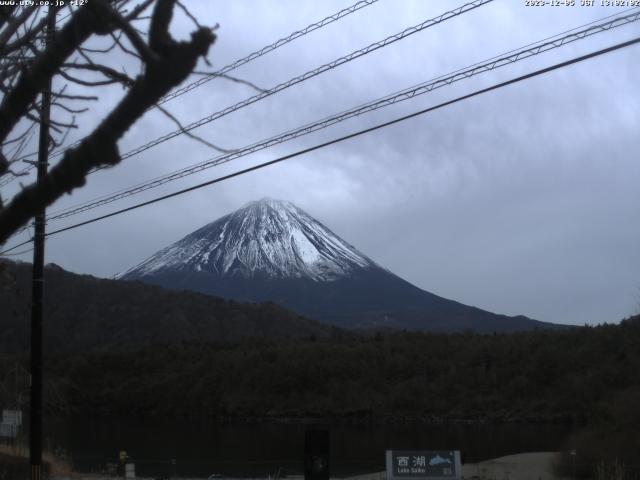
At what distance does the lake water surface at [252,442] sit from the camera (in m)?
31.2

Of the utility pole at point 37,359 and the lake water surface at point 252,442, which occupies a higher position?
the utility pole at point 37,359

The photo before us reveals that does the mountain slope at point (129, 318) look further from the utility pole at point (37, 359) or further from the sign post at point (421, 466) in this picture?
the sign post at point (421, 466)

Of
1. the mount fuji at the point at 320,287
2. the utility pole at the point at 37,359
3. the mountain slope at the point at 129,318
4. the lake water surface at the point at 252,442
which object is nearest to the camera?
the utility pole at the point at 37,359

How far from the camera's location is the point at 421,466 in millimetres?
16312

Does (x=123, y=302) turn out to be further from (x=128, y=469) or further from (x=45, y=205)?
(x=45, y=205)

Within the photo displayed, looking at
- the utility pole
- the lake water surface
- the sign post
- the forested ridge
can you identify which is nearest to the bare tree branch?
the utility pole

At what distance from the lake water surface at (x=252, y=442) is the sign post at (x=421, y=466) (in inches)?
432

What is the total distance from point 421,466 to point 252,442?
31246 millimetres

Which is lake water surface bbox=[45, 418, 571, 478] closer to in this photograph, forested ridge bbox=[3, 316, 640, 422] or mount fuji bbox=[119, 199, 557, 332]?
forested ridge bbox=[3, 316, 640, 422]

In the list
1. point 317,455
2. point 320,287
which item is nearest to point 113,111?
point 317,455

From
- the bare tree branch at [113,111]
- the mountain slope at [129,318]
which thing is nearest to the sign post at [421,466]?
the bare tree branch at [113,111]

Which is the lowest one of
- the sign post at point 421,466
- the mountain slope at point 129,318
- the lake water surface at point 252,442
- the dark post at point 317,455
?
the lake water surface at point 252,442

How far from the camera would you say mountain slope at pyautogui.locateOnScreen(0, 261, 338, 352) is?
92.5m

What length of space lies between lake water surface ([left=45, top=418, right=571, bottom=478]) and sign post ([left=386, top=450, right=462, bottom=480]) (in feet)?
36.0
